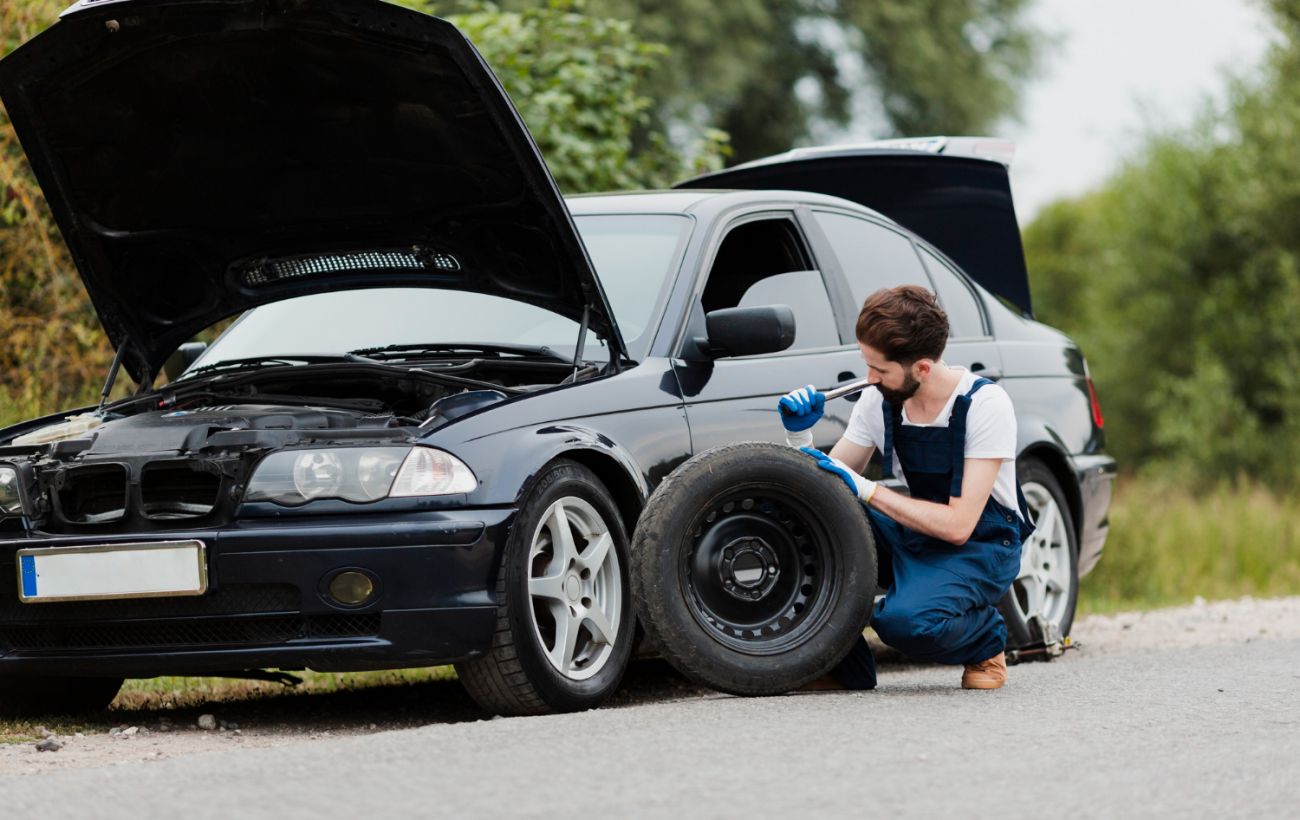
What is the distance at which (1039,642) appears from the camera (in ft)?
25.2

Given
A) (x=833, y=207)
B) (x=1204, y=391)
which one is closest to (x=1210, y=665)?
(x=833, y=207)

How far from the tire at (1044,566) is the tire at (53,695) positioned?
3.51 metres

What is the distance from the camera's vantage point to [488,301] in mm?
6559

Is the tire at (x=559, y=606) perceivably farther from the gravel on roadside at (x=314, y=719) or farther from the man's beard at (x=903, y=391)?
the man's beard at (x=903, y=391)

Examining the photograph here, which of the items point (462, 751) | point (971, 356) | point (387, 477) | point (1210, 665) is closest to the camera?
point (462, 751)

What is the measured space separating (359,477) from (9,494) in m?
1.17

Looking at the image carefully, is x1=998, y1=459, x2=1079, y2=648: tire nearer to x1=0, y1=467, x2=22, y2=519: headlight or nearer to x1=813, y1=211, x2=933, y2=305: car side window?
x1=813, y1=211, x2=933, y2=305: car side window

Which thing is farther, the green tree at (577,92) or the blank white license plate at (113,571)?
the green tree at (577,92)

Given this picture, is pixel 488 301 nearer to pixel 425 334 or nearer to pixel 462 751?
pixel 425 334

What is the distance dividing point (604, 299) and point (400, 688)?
210 centimetres

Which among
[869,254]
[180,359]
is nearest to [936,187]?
[869,254]

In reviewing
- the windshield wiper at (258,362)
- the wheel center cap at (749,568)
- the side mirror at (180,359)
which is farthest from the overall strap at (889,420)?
the side mirror at (180,359)

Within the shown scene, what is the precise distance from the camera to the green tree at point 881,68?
2405 cm

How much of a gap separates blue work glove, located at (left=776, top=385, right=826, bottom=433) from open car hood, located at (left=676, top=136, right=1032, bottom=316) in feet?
8.48
